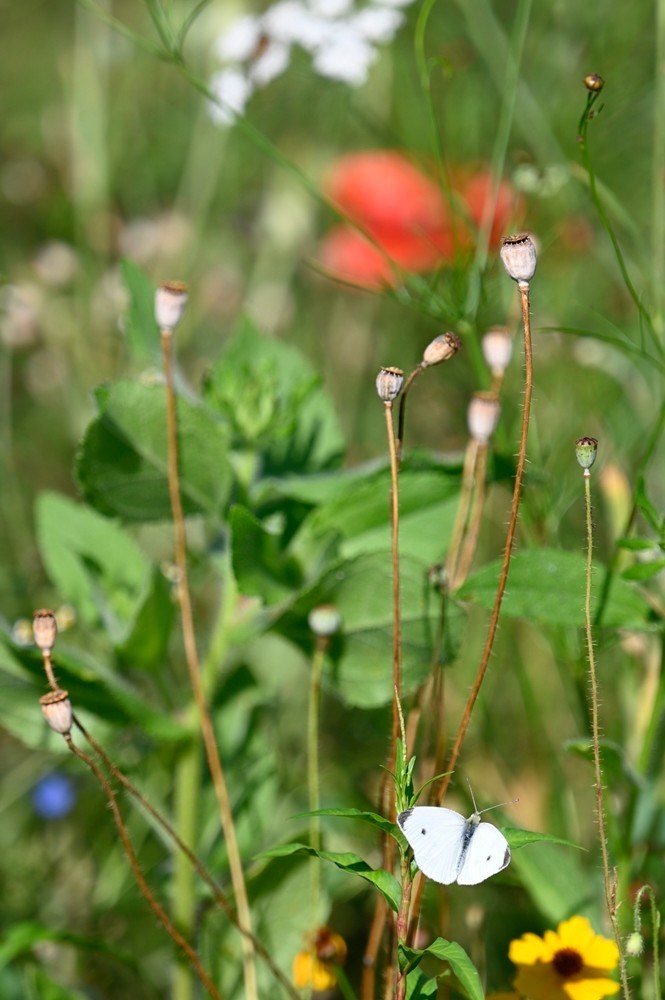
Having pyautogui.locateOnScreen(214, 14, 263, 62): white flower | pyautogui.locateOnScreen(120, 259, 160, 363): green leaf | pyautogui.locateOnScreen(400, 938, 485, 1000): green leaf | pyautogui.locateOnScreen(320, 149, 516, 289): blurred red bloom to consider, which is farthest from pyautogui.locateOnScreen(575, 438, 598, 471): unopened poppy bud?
pyautogui.locateOnScreen(320, 149, 516, 289): blurred red bloom

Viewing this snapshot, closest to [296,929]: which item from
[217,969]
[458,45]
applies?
[217,969]

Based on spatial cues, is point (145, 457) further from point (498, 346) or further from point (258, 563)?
point (498, 346)

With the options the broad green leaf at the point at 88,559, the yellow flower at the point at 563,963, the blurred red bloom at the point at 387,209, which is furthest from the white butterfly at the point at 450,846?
the blurred red bloom at the point at 387,209

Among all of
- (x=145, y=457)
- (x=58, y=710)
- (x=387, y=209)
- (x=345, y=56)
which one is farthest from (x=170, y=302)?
(x=387, y=209)

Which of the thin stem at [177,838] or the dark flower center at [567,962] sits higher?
the thin stem at [177,838]

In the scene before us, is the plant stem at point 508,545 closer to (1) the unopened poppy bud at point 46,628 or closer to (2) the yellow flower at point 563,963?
(2) the yellow flower at point 563,963

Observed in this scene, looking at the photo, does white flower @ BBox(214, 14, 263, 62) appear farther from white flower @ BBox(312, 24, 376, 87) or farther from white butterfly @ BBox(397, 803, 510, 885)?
white butterfly @ BBox(397, 803, 510, 885)

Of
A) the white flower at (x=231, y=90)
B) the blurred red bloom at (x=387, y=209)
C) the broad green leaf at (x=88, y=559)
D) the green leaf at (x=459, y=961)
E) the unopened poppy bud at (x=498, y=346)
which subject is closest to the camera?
the green leaf at (x=459, y=961)
